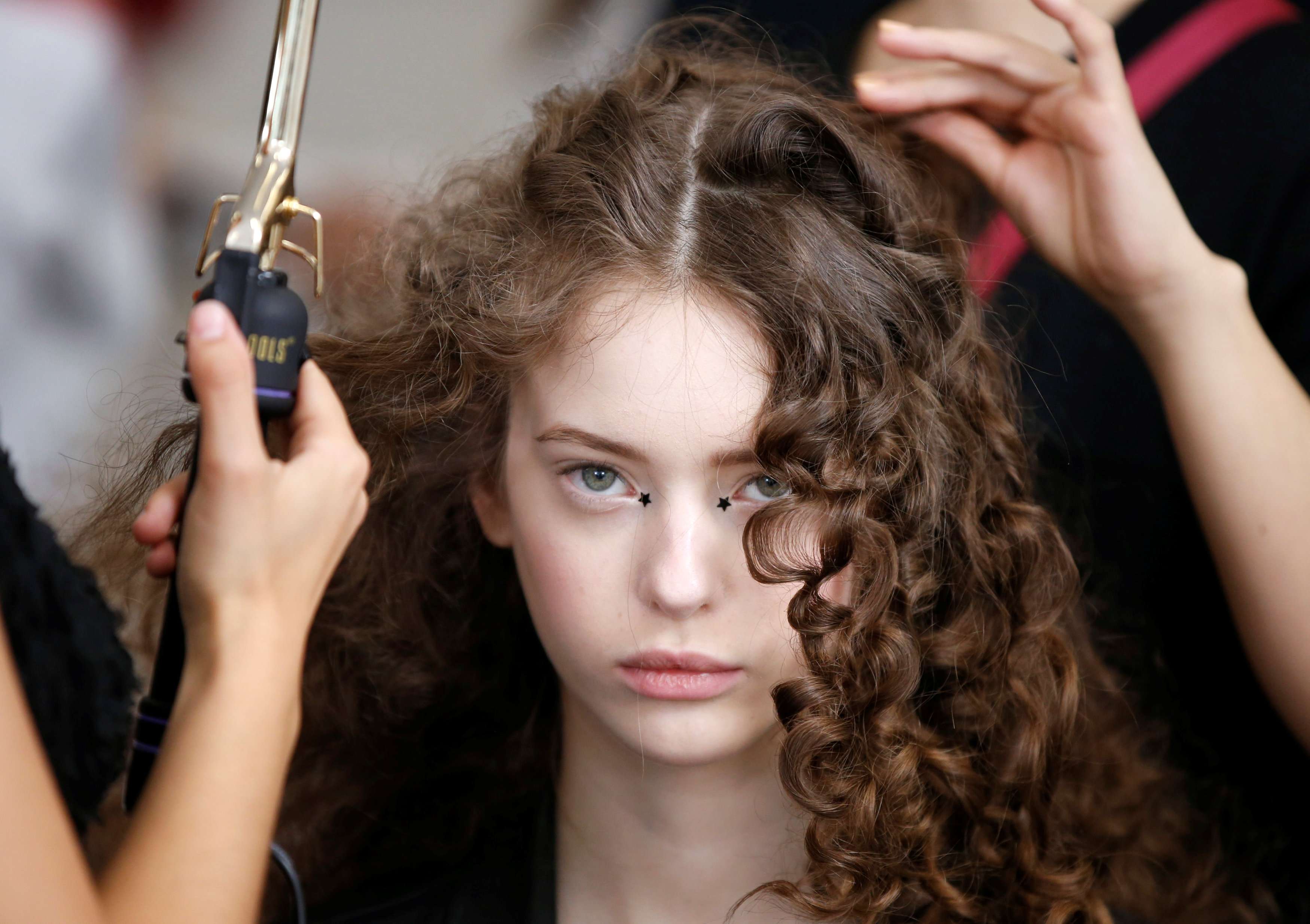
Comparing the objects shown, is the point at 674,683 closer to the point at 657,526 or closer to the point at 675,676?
the point at 675,676

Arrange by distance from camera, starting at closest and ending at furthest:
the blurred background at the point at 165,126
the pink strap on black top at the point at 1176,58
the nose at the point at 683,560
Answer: the nose at the point at 683,560, the pink strap on black top at the point at 1176,58, the blurred background at the point at 165,126

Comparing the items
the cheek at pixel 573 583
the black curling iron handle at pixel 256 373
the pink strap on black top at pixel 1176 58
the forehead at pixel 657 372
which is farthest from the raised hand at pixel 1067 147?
the black curling iron handle at pixel 256 373

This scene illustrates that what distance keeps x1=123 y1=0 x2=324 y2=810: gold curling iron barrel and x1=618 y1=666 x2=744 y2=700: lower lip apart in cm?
29

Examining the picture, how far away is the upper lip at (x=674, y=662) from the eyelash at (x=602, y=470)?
0.11 meters

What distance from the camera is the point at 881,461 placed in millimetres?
790

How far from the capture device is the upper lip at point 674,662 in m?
0.75

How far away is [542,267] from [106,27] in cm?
127

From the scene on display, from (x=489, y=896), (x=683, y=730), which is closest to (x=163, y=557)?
(x=683, y=730)

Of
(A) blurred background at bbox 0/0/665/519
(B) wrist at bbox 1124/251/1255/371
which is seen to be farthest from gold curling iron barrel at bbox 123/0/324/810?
(A) blurred background at bbox 0/0/665/519

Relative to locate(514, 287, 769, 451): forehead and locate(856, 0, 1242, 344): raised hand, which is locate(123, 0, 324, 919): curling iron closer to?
locate(514, 287, 769, 451): forehead

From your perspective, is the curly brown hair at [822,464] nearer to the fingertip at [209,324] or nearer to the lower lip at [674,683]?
the lower lip at [674,683]

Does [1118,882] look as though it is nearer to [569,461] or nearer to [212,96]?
[569,461]

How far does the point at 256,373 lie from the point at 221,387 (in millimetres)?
36

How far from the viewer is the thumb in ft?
1.70
